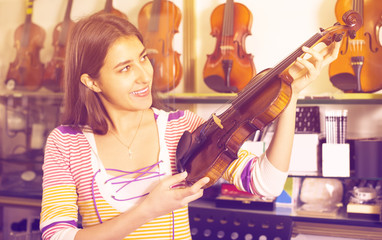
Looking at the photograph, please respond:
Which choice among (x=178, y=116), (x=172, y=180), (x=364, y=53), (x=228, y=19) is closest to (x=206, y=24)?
(x=228, y=19)

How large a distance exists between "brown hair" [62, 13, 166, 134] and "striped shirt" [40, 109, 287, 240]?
0.05 metres

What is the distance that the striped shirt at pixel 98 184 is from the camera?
1.15m

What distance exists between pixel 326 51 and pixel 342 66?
78cm

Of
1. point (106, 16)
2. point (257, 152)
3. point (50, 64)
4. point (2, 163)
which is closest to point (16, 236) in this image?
point (2, 163)

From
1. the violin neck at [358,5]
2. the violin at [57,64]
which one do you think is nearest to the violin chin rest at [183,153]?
the violin neck at [358,5]

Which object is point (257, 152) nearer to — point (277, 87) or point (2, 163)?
point (277, 87)

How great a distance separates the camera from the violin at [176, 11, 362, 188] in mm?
1066

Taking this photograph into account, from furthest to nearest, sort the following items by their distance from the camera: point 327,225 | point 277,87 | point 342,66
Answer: point 327,225, point 342,66, point 277,87

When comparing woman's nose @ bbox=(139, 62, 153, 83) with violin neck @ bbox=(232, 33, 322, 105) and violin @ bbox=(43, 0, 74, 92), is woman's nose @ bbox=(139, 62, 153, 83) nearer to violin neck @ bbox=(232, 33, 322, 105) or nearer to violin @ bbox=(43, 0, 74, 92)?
violin neck @ bbox=(232, 33, 322, 105)

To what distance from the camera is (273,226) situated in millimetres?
1841

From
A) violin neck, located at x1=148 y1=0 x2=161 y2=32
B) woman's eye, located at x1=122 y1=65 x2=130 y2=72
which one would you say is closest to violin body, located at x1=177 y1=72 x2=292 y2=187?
woman's eye, located at x1=122 y1=65 x2=130 y2=72

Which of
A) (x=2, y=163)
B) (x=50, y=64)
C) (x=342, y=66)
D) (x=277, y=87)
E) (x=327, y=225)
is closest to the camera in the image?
(x=277, y=87)

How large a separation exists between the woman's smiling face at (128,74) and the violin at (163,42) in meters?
0.81

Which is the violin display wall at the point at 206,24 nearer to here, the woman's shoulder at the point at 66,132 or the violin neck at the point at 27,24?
the violin neck at the point at 27,24
